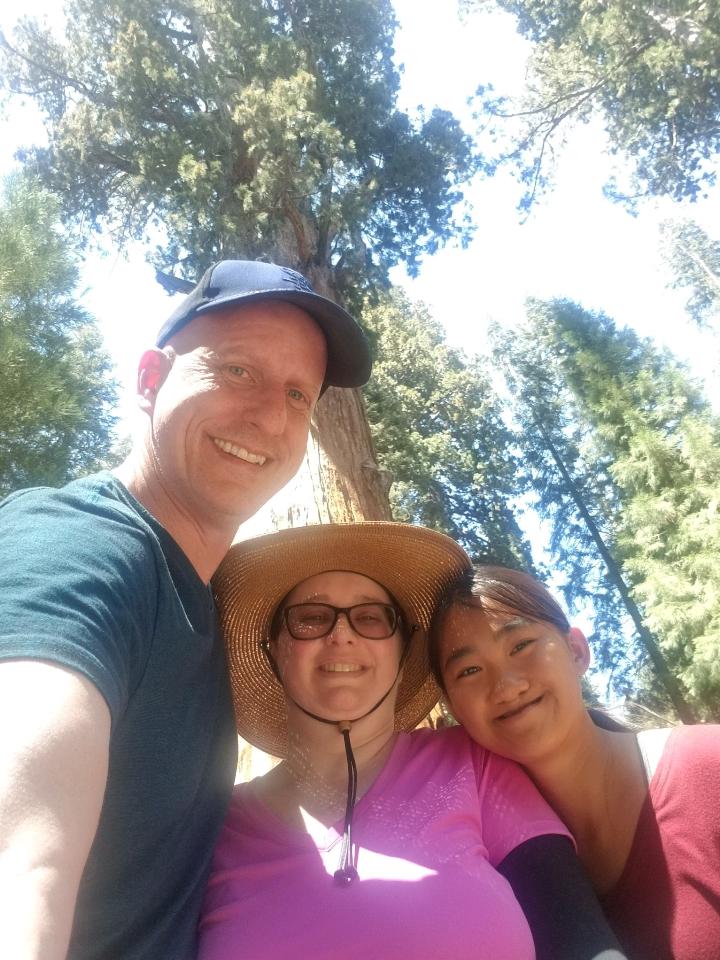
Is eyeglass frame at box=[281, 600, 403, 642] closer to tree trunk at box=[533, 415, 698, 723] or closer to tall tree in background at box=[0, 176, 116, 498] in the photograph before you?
tall tree in background at box=[0, 176, 116, 498]

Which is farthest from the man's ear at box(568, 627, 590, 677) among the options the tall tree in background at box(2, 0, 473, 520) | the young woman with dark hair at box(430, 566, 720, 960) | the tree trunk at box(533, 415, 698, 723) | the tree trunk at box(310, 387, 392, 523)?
the tree trunk at box(533, 415, 698, 723)

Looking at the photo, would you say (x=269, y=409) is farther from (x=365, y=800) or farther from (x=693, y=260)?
(x=693, y=260)

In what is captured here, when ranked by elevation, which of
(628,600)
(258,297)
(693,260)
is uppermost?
(693,260)

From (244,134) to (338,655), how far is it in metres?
6.91

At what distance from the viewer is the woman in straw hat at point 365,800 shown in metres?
1.54

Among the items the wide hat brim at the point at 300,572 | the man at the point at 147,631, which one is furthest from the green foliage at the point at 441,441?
the man at the point at 147,631

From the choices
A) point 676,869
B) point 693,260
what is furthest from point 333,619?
point 693,260

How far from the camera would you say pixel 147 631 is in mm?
1405

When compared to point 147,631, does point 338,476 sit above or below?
above

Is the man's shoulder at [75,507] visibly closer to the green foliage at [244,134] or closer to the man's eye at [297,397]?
the man's eye at [297,397]

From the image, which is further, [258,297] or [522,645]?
[522,645]

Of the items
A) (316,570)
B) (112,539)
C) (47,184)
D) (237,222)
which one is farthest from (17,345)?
(112,539)

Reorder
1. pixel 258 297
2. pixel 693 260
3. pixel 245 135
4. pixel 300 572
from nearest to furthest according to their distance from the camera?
pixel 258 297, pixel 300 572, pixel 245 135, pixel 693 260

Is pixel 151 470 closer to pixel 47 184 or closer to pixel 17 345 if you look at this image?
pixel 17 345
